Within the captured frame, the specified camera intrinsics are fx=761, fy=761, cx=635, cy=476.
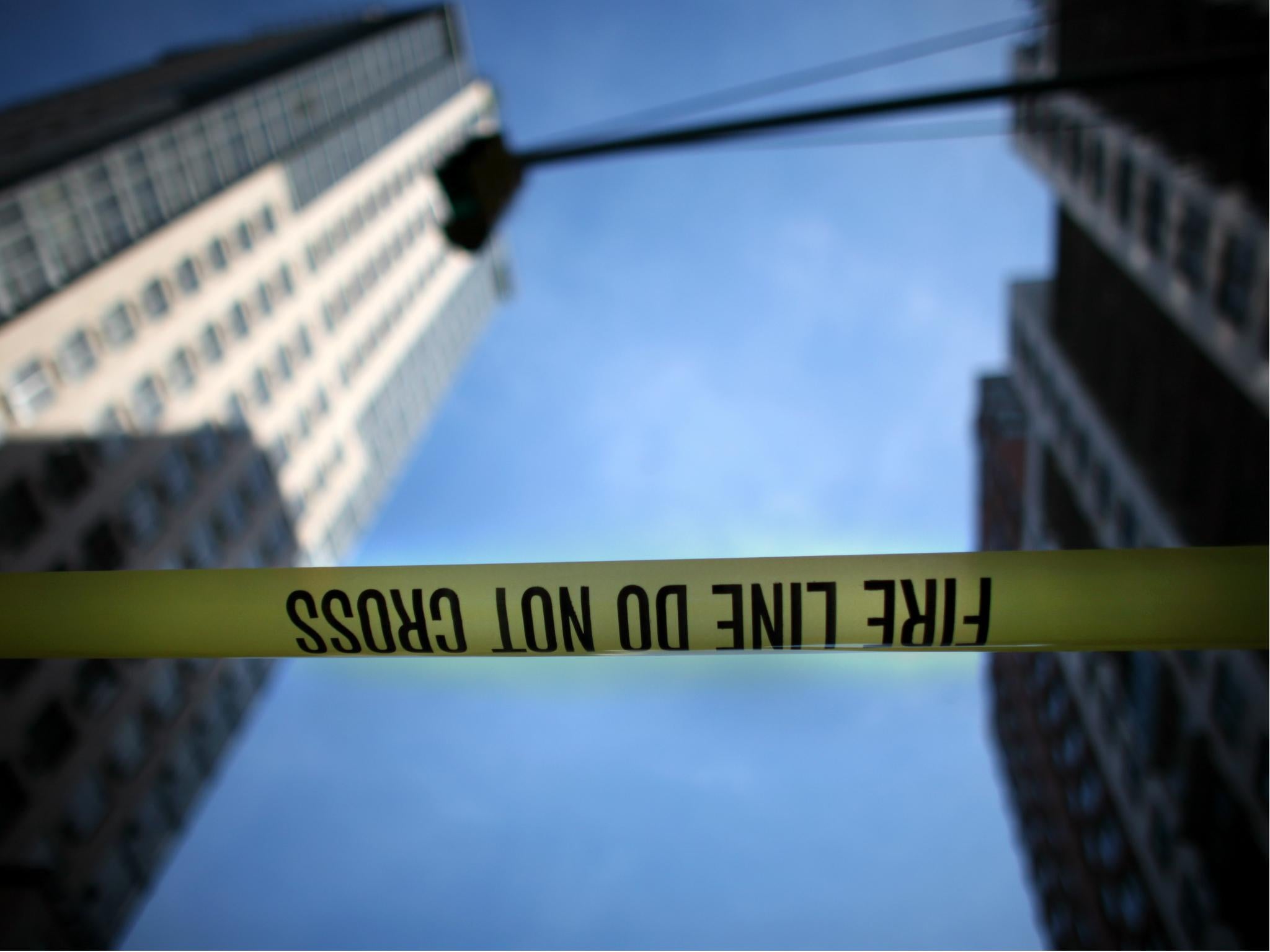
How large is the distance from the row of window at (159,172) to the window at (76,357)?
204 cm

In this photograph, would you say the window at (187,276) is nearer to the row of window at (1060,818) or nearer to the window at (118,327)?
the window at (118,327)

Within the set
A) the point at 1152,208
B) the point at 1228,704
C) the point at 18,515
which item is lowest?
the point at 1228,704

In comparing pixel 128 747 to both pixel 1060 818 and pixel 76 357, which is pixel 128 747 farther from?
pixel 1060 818

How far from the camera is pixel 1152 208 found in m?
28.2

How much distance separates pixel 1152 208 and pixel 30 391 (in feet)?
140

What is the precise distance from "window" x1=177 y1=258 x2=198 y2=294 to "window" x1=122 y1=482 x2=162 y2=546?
10.7 metres

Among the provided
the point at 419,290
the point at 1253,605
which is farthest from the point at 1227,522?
the point at 419,290

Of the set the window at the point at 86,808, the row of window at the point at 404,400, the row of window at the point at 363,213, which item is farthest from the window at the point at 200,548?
the row of window at the point at 363,213

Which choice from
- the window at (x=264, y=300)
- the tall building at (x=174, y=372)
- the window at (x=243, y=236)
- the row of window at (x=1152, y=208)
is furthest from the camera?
the window at (x=264, y=300)

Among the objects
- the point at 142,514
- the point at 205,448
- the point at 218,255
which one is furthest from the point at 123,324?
the point at 142,514

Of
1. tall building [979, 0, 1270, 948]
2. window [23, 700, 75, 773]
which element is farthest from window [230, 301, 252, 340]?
tall building [979, 0, 1270, 948]

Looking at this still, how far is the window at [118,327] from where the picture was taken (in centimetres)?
3306

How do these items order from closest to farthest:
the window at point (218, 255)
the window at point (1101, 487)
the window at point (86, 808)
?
the window at point (86, 808) < the window at point (1101, 487) < the window at point (218, 255)

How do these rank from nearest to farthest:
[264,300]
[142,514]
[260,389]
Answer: [142,514], [260,389], [264,300]
